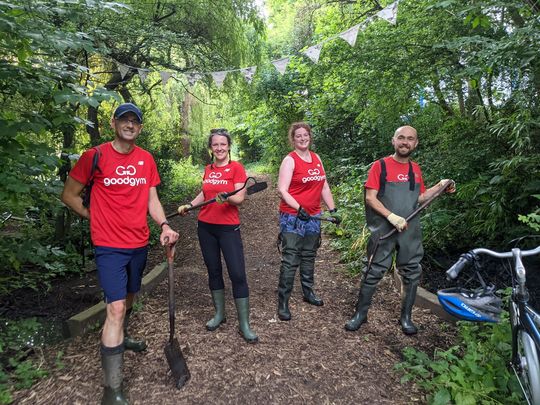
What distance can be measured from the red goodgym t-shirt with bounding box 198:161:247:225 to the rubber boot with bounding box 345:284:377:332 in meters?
1.34

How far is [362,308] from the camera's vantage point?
140 inches

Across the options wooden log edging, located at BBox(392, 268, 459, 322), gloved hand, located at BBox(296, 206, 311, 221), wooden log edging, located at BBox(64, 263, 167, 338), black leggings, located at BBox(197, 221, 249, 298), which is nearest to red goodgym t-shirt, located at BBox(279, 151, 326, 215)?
gloved hand, located at BBox(296, 206, 311, 221)

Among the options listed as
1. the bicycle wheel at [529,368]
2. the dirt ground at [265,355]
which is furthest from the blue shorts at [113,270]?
the bicycle wheel at [529,368]

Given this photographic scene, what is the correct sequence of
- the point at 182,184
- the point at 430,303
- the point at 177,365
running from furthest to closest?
the point at 182,184 < the point at 430,303 < the point at 177,365

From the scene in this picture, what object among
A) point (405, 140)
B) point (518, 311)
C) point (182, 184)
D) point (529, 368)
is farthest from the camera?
point (182, 184)

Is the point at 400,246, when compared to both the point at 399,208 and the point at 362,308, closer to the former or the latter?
the point at 399,208

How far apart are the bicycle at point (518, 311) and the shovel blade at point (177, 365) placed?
1819mm

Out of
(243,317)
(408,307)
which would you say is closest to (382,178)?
(408,307)

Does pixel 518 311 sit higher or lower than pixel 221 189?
lower

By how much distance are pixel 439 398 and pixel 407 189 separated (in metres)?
1.64

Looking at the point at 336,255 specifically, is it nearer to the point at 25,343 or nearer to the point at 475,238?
the point at 475,238

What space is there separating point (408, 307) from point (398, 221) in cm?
87

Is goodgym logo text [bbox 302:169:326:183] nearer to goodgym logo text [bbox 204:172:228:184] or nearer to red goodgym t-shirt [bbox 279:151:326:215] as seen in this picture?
red goodgym t-shirt [bbox 279:151:326:215]

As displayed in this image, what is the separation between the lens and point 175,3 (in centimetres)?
690
